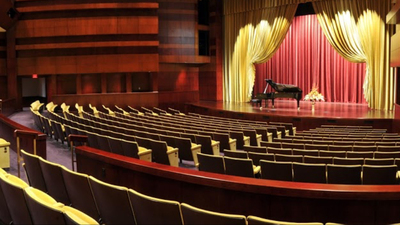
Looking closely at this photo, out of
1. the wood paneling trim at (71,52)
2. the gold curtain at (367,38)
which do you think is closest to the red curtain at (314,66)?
the gold curtain at (367,38)

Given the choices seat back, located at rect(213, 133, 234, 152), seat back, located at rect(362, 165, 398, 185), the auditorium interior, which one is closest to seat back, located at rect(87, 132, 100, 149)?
the auditorium interior

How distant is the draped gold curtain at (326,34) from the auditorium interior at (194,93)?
42mm

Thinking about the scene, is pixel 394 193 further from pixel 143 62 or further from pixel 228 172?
pixel 143 62

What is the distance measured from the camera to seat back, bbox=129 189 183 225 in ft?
8.01

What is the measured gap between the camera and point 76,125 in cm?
788

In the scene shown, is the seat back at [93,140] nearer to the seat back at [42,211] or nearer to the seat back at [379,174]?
the seat back at [42,211]

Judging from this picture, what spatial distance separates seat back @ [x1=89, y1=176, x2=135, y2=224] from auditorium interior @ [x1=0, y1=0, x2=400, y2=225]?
0.09ft

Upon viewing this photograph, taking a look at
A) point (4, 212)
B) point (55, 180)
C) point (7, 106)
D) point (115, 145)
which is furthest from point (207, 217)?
point (7, 106)

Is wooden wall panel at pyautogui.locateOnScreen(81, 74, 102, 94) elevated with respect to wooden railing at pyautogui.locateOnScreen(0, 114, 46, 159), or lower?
elevated

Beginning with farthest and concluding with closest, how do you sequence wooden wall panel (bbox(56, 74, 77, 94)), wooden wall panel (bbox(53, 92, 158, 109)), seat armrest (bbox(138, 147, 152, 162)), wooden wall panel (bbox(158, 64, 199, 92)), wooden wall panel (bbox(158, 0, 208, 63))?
wooden wall panel (bbox(158, 64, 199, 92)) < wooden wall panel (bbox(158, 0, 208, 63)) < wooden wall panel (bbox(56, 74, 77, 94)) < wooden wall panel (bbox(53, 92, 158, 109)) < seat armrest (bbox(138, 147, 152, 162))

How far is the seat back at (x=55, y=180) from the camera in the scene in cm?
347

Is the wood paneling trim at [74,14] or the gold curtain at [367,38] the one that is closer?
the gold curtain at [367,38]

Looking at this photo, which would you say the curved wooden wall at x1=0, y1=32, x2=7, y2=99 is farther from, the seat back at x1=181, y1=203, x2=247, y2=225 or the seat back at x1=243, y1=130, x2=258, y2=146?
the seat back at x1=181, y1=203, x2=247, y2=225

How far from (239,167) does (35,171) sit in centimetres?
191
